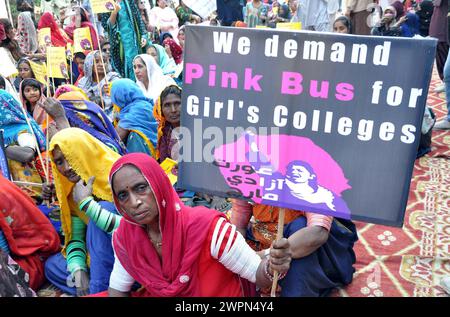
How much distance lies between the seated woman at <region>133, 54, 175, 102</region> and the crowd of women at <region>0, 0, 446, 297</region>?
78cm

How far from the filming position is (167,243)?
1.74 meters

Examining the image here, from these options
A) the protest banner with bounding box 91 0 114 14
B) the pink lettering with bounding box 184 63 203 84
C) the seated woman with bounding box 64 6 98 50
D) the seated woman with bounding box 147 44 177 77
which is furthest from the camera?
the seated woman with bounding box 64 6 98 50

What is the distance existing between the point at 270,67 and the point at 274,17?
8.93 meters

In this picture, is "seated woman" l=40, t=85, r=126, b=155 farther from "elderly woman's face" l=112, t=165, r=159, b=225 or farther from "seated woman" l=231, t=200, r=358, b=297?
"elderly woman's face" l=112, t=165, r=159, b=225

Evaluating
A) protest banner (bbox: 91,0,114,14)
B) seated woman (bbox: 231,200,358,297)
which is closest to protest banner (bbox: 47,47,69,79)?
protest banner (bbox: 91,0,114,14)

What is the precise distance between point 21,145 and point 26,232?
79 cm

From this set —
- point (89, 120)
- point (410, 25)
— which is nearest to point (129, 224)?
point (89, 120)

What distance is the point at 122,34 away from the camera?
6.19 metres

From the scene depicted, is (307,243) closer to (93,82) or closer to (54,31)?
(93,82)

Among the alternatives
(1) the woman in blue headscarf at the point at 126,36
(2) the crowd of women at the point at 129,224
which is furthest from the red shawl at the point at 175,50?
(2) the crowd of women at the point at 129,224

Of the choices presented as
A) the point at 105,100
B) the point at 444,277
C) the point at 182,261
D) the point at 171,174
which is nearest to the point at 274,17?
the point at 105,100

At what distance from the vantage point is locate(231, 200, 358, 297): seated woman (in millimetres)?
2027
